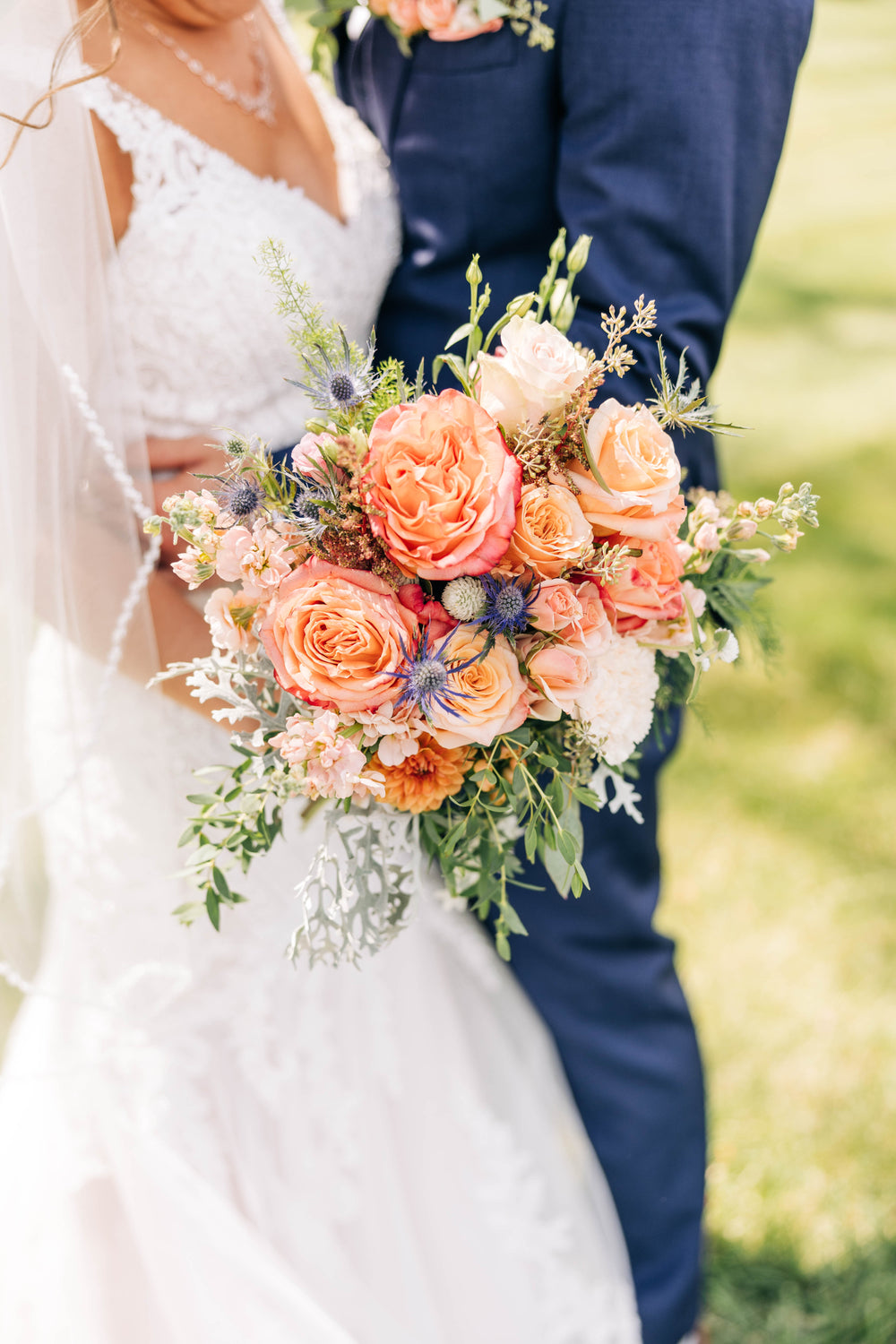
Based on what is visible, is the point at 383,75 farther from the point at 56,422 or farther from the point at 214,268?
the point at 56,422

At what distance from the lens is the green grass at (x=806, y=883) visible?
2.27m

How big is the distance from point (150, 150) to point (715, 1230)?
2276mm

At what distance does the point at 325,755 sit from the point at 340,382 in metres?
0.35

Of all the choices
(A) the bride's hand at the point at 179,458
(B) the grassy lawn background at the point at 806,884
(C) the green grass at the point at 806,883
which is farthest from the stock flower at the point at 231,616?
(C) the green grass at the point at 806,883

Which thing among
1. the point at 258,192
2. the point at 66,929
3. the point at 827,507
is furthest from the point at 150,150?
the point at 827,507

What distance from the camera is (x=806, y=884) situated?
3.03m

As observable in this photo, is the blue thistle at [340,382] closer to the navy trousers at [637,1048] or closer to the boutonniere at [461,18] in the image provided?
the boutonniere at [461,18]

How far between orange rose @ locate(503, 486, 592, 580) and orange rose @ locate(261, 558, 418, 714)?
131mm

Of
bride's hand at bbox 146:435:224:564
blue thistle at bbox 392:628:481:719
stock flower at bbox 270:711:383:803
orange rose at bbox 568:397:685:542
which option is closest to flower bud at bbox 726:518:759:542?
orange rose at bbox 568:397:685:542

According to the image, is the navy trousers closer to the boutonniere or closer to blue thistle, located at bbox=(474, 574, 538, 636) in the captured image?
blue thistle, located at bbox=(474, 574, 538, 636)

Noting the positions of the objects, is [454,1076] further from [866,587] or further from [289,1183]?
[866,587]

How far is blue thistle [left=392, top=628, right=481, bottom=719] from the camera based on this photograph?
39.8 inches

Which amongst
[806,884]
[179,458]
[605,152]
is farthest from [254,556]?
[806,884]

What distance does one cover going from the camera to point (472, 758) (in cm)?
115
